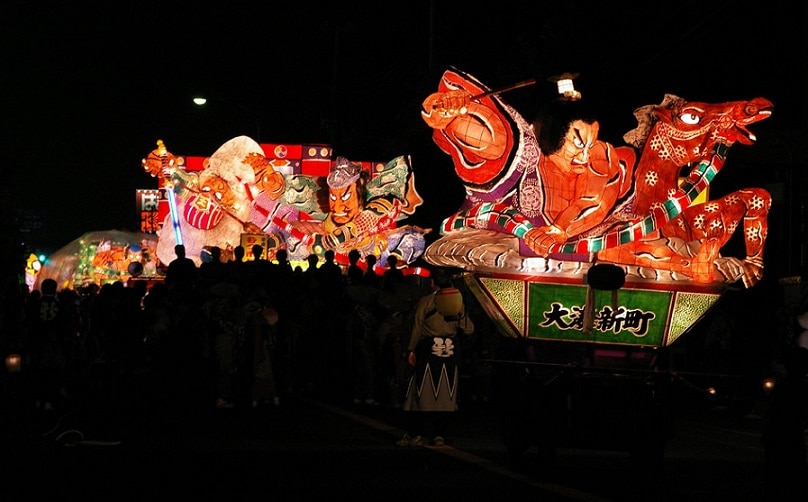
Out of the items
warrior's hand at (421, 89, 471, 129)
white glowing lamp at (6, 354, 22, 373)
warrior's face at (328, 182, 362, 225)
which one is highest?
warrior's face at (328, 182, 362, 225)

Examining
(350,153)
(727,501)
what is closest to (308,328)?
(727,501)

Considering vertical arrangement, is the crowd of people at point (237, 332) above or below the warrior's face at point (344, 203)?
below

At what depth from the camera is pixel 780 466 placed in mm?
9164

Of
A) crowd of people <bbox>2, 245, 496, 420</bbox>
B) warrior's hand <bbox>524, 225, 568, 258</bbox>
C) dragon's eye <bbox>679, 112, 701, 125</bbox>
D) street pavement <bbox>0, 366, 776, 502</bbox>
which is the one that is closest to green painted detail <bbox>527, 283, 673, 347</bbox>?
street pavement <bbox>0, 366, 776, 502</bbox>

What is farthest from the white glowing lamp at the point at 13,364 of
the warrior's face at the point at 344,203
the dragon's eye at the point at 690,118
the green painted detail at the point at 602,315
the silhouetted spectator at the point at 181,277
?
the warrior's face at the point at 344,203

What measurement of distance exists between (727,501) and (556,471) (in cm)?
197

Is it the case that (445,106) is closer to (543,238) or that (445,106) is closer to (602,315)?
(543,238)

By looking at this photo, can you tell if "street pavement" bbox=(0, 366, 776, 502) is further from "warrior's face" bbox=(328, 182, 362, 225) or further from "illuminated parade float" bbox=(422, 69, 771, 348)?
"warrior's face" bbox=(328, 182, 362, 225)

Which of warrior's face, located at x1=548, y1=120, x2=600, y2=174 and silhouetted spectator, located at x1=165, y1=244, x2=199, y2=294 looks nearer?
warrior's face, located at x1=548, y1=120, x2=600, y2=174

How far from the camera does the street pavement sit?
10797mm

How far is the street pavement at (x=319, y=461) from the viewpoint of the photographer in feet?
35.4

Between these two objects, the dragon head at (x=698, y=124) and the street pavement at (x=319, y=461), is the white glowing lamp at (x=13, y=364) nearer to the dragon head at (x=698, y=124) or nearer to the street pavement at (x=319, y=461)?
the street pavement at (x=319, y=461)

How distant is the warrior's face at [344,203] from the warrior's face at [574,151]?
27.4m

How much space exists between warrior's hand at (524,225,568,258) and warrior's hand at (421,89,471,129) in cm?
230
